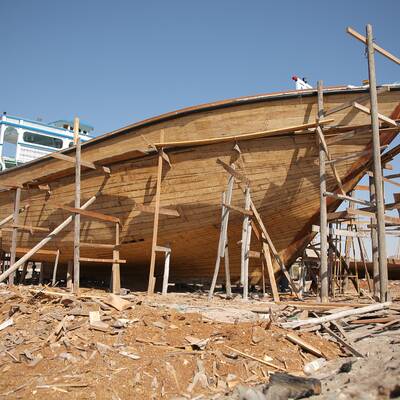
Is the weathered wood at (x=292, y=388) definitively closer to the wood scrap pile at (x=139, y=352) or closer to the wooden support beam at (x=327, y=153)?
the wood scrap pile at (x=139, y=352)

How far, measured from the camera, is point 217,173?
887 cm

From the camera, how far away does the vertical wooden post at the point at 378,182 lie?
6.57 metres

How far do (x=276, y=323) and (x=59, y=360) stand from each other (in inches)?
102

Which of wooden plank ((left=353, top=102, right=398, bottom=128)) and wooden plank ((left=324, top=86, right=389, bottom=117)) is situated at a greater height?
wooden plank ((left=324, top=86, right=389, bottom=117))

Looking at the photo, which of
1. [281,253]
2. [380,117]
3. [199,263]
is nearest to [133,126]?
[199,263]

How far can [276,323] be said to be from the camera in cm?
532

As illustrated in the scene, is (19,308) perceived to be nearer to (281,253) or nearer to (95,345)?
(95,345)

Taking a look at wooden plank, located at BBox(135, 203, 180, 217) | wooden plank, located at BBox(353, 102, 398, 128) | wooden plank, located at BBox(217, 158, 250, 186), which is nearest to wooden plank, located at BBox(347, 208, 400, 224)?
wooden plank, located at BBox(353, 102, 398, 128)

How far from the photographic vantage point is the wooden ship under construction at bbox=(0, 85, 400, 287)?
8.23 m

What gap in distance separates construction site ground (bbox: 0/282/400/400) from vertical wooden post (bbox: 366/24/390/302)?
810 mm

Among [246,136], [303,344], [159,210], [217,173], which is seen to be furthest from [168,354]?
[246,136]

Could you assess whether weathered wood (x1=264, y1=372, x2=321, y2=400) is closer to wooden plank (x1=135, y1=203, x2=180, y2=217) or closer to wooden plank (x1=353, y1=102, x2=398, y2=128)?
wooden plank (x1=353, y1=102, x2=398, y2=128)

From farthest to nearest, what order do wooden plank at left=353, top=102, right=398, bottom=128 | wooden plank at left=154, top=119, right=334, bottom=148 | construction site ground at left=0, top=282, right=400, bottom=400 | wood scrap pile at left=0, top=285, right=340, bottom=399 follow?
wooden plank at left=154, top=119, right=334, bottom=148
wooden plank at left=353, top=102, right=398, bottom=128
wood scrap pile at left=0, top=285, right=340, bottom=399
construction site ground at left=0, top=282, right=400, bottom=400

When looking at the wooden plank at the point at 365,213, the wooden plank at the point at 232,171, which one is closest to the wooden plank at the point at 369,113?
the wooden plank at the point at 365,213
